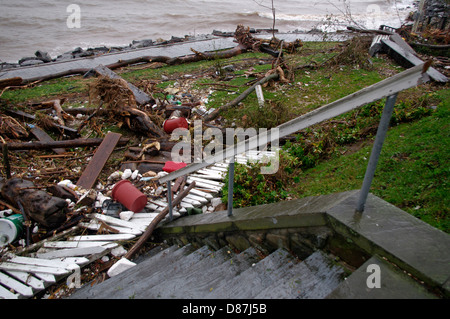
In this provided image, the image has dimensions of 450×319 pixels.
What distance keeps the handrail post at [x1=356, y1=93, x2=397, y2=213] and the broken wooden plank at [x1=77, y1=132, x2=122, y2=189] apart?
4385mm

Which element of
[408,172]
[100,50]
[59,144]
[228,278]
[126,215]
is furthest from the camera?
[100,50]

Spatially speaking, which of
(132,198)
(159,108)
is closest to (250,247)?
(132,198)

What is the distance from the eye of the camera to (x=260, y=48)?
13.0m

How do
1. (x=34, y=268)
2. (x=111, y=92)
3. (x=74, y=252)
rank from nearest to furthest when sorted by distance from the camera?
(x=34, y=268) → (x=74, y=252) → (x=111, y=92)

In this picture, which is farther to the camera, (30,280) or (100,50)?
(100,50)

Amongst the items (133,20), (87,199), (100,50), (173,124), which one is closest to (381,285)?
(87,199)

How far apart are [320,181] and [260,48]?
34.1 ft

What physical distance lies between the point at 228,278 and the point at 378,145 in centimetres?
147

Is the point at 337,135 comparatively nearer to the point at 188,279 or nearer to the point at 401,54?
the point at 188,279

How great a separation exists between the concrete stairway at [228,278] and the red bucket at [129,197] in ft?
4.54

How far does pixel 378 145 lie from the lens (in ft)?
5.44

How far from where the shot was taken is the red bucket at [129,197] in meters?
4.20

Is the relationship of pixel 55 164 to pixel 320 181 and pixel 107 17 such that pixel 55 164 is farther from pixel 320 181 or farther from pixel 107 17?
pixel 107 17

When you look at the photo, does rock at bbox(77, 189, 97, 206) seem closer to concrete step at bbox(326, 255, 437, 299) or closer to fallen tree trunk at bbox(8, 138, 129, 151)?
fallen tree trunk at bbox(8, 138, 129, 151)
